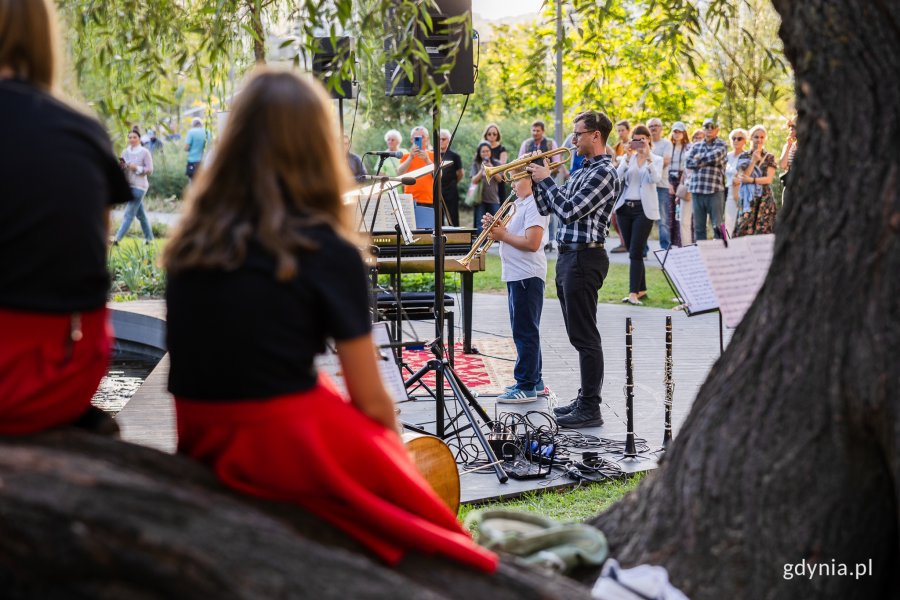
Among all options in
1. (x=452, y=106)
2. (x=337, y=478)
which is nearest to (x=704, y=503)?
(x=337, y=478)

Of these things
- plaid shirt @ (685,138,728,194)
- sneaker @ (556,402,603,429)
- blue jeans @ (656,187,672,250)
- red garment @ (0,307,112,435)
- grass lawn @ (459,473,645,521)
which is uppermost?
plaid shirt @ (685,138,728,194)

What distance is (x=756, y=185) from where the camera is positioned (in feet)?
44.4

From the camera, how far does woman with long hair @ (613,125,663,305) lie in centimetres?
1209

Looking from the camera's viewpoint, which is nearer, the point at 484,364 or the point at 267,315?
the point at 267,315

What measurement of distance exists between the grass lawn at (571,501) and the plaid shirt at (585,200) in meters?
1.81

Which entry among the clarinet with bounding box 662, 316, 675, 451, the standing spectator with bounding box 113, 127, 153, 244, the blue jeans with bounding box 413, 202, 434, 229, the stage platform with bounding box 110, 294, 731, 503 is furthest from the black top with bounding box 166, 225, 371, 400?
the standing spectator with bounding box 113, 127, 153, 244

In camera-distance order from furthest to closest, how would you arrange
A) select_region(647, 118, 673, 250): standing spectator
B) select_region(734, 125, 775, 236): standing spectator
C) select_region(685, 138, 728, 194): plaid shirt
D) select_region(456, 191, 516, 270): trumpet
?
select_region(647, 118, 673, 250): standing spectator < select_region(685, 138, 728, 194): plaid shirt < select_region(734, 125, 775, 236): standing spectator < select_region(456, 191, 516, 270): trumpet

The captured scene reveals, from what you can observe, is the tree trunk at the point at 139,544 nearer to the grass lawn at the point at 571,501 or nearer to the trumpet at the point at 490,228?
the grass lawn at the point at 571,501

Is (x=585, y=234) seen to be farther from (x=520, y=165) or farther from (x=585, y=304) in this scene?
(x=520, y=165)

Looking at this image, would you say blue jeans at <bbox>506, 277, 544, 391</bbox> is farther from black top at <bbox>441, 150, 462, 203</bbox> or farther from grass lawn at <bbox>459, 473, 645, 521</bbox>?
black top at <bbox>441, 150, 462, 203</bbox>

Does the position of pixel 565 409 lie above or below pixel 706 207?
below

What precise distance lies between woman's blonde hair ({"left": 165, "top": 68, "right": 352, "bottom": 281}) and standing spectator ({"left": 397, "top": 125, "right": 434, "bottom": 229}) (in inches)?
345

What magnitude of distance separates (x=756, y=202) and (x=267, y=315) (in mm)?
11987

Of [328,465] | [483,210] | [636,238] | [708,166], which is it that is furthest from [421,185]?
[328,465]
